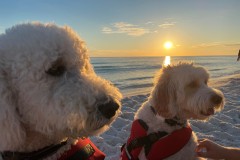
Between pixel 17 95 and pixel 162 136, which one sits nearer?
pixel 17 95

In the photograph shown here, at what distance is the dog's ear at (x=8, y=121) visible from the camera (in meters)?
2.34

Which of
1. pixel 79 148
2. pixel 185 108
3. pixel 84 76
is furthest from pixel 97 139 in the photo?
pixel 84 76

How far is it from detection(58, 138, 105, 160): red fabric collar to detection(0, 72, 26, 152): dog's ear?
0.45m

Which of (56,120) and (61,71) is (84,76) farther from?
(56,120)

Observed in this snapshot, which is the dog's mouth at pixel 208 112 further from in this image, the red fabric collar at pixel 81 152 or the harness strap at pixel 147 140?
the red fabric collar at pixel 81 152

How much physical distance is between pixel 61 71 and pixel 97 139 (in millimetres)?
3554

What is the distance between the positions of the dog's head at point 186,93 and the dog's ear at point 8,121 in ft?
7.51

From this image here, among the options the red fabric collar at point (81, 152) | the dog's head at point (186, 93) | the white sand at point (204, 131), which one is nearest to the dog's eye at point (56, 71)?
the red fabric collar at point (81, 152)

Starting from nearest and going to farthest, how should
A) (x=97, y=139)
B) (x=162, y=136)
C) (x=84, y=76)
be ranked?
(x=84, y=76) → (x=162, y=136) → (x=97, y=139)

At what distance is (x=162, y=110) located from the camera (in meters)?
4.32

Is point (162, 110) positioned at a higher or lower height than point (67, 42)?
lower

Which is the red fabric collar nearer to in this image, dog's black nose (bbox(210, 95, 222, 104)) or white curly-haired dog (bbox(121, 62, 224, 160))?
white curly-haired dog (bbox(121, 62, 224, 160))

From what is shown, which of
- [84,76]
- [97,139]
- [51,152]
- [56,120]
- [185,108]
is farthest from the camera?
[97,139]

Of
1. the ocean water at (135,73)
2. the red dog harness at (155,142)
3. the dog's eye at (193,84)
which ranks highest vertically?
the dog's eye at (193,84)
